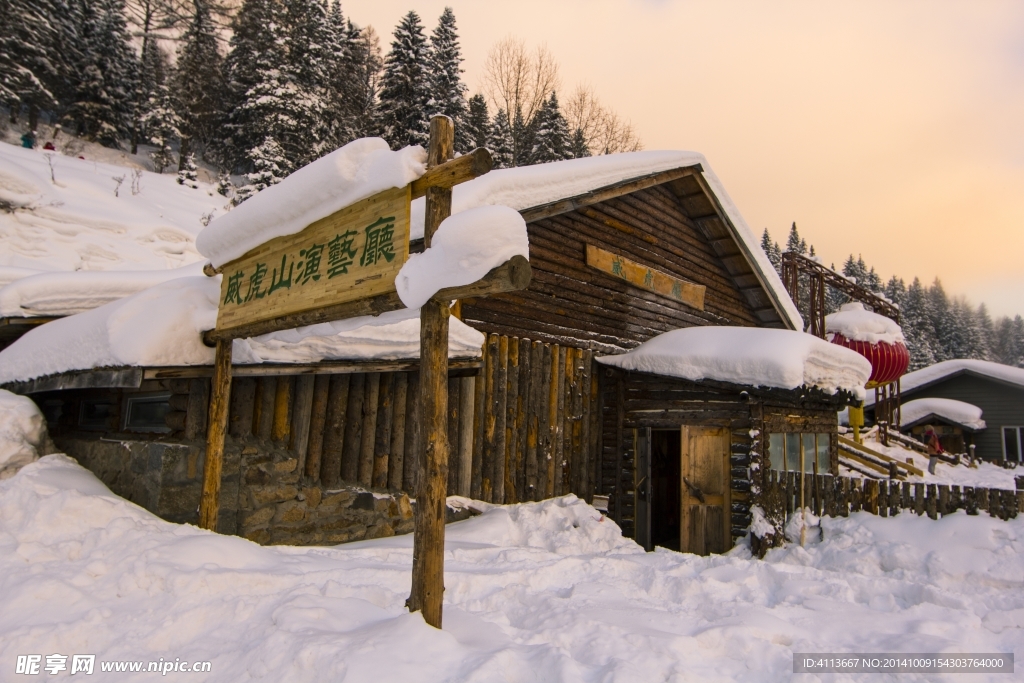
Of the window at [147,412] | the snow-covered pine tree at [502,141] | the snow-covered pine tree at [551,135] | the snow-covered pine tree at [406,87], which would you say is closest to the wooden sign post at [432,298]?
the window at [147,412]

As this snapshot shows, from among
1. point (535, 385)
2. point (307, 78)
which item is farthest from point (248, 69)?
point (535, 385)

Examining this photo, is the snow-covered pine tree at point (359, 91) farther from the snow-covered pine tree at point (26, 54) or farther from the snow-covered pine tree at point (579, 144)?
the snow-covered pine tree at point (26, 54)

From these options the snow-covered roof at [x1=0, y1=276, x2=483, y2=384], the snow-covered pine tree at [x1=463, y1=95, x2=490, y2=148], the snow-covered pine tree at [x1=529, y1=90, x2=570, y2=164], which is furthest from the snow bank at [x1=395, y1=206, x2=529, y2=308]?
the snow-covered pine tree at [x1=463, y1=95, x2=490, y2=148]

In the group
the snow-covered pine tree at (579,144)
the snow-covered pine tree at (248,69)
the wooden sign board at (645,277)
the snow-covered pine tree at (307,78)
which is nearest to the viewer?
the wooden sign board at (645,277)

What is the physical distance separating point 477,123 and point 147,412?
1368 inches

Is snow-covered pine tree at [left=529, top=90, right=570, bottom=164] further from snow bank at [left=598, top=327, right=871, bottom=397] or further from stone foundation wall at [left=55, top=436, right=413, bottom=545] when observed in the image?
stone foundation wall at [left=55, top=436, right=413, bottom=545]

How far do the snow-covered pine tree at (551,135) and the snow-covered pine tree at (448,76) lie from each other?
14.4 ft

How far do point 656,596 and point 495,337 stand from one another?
15.0 feet

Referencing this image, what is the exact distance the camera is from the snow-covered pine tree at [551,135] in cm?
2983

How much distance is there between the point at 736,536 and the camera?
9.43 m

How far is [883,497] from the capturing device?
305 inches

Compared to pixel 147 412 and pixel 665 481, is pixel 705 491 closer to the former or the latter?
pixel 665 481

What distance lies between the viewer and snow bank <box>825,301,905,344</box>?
751 inches

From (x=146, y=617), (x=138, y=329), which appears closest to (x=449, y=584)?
(x=146, y=617)
